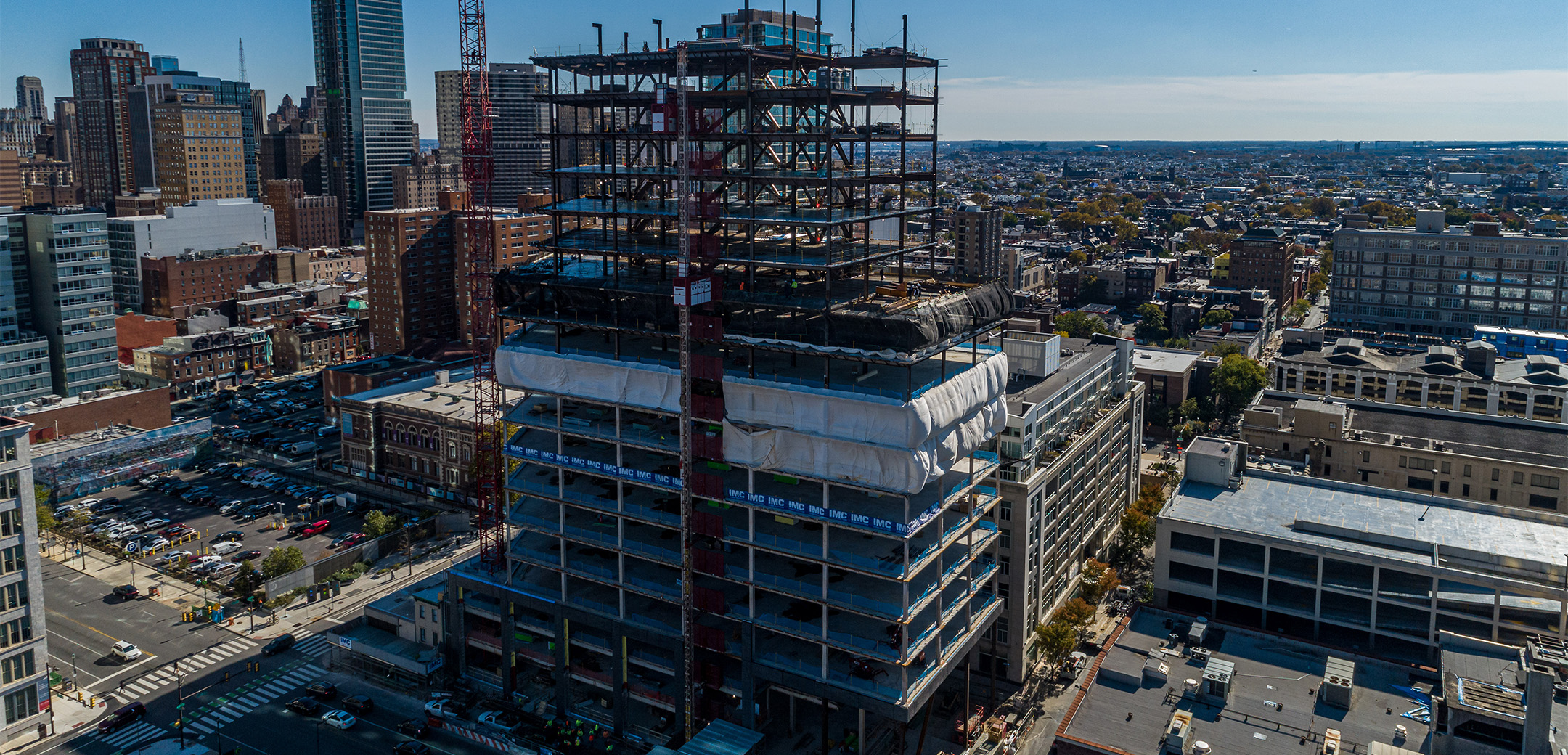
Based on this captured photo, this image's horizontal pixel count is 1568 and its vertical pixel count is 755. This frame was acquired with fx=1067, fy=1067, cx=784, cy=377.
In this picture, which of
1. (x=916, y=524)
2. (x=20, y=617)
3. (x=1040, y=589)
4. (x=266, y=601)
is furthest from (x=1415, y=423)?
(x=20, y=617)

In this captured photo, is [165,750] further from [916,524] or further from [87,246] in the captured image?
[87,246]

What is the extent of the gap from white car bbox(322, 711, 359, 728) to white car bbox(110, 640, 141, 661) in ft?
76.3

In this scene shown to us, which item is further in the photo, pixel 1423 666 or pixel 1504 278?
pixel 1504 278

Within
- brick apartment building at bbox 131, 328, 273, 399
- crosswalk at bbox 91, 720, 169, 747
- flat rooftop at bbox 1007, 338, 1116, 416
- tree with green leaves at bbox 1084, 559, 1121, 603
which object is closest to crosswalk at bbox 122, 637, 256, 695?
crosswalk at bbox 91, 720, 169, 747

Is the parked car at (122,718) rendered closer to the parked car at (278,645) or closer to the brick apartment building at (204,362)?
the parked car at (278,645)

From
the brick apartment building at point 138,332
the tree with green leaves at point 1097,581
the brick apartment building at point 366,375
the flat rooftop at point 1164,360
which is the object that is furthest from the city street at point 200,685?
the flat rooftop at point 1164,360

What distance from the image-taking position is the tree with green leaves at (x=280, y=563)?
104 metres

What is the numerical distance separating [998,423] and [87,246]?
147 metres

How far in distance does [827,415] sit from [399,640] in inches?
1868

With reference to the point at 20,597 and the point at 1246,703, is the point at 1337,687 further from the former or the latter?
the point at 20,597

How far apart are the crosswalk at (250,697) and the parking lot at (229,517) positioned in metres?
26.5

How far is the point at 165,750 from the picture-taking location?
7419 cm

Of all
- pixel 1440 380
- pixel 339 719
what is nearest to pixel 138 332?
pixel 339 719

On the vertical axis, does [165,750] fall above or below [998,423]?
below
